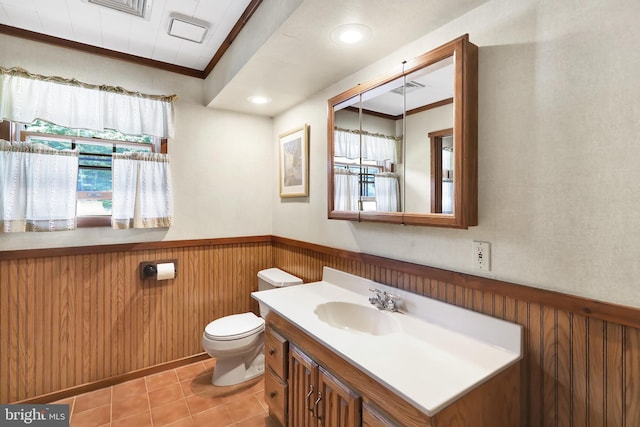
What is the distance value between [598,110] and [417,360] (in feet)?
3.43

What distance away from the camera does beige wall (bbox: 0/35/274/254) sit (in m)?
2.08

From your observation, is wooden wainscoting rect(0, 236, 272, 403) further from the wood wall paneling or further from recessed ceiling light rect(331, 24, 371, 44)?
recessed ceiling light rect(331, 24, 371, 44)

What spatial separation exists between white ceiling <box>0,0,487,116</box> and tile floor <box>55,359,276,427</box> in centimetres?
219

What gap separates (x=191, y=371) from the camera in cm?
250

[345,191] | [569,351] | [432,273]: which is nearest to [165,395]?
[345,191]

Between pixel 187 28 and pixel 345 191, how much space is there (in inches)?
57.1

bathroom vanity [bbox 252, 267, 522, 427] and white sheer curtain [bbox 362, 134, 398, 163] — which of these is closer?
bathroom vanity [bbox 252, 267, 522, 427]

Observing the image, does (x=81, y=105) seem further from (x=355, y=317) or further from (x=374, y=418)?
(x=374, y=418)

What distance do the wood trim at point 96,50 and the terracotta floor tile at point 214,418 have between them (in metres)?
2.55

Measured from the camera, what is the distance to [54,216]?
2.05 meters

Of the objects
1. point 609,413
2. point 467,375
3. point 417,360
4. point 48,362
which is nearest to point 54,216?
point 48,362

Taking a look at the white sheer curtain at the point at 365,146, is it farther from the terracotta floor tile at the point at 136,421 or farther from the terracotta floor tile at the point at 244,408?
the terracotta floor tile at the point at 136,421

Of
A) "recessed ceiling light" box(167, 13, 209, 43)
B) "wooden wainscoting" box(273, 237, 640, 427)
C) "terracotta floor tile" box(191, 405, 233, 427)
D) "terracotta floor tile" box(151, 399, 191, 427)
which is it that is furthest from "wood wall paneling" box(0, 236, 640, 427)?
"recessed ceiling light" box(167, 13, 209, 43)

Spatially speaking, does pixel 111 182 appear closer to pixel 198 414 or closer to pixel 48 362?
pixel 48 362
